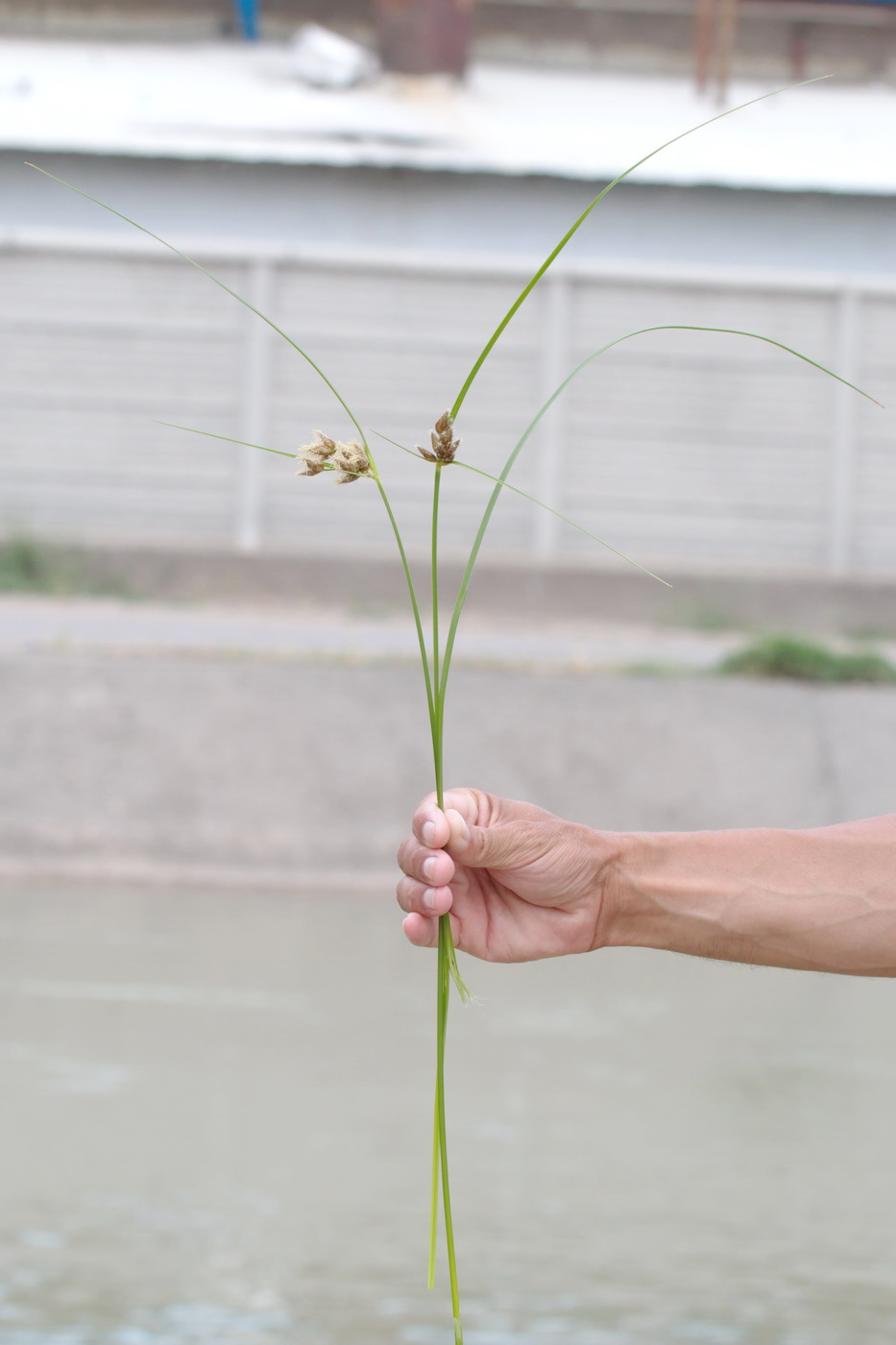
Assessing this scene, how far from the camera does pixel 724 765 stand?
22.8 ft

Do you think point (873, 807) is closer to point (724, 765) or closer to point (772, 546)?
point (724, 765)

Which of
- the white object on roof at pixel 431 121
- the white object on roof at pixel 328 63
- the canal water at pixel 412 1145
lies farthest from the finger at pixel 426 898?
the white object on roof at pixel 328 63

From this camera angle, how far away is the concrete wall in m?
6.32

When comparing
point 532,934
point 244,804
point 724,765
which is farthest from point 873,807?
point 532,934

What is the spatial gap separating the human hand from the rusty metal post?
14340 mm

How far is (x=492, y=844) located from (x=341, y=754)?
5343 mm

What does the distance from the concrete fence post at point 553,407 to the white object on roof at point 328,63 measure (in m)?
3.90

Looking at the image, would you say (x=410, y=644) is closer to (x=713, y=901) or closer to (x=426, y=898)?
(x=713, y=901)

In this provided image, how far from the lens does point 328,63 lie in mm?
15016

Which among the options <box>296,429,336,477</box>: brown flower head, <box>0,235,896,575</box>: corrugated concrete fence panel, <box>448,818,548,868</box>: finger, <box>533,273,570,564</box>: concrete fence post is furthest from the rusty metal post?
<box>296,429,336,477</box>: brown flower head

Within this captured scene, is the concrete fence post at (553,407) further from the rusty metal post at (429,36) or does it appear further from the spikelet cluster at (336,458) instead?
the spikelet cluster at (336,458)

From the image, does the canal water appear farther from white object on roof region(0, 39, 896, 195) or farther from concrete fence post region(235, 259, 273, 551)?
white object on roof region(0, 39, 896, 195)

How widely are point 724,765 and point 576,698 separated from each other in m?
0.70

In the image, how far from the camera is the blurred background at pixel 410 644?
10.1 feet
